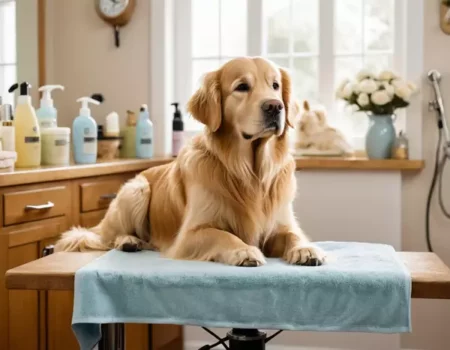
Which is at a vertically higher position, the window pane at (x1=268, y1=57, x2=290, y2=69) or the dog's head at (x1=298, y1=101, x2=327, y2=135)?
the window pane at (x1=268, y1=57, x2=290, y2=69)

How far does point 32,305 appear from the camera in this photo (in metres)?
2.36

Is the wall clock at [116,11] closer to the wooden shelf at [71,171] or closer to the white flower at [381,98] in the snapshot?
the wooden shelf at [71,171]

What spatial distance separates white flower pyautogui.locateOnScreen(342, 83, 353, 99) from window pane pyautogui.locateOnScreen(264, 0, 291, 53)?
1.59ft

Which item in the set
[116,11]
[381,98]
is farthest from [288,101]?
[116,11]

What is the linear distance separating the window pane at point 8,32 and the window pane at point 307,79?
4.45ft

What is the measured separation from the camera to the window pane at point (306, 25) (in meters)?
3.46

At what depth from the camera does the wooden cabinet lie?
7.35 feet

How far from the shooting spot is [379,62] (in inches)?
134

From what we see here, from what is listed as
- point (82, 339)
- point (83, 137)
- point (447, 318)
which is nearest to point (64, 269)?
point (82, 339)

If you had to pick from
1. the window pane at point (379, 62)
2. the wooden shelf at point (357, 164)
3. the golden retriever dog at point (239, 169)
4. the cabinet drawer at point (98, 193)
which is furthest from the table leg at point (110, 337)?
the window pane at point (379, 62)

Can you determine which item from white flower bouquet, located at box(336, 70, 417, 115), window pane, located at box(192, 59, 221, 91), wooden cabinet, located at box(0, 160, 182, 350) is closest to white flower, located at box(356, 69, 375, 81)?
white flower bouquet, located at box(336, 70, 417, 115)

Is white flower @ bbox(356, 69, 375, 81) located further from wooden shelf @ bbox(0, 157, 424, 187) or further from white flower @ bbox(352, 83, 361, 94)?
wooden shelf @ bbox(0, 157, 424, 187)

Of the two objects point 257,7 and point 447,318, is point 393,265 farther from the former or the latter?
point 257,7

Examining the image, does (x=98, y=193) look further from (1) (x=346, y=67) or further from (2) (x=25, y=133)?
(1) (x=346, y=67)
